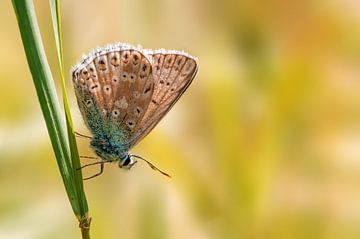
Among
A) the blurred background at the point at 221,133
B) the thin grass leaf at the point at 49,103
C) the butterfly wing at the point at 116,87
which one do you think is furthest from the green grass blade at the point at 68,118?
the blurred background at the point at 221,133

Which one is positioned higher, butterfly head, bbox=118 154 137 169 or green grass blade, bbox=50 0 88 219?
green grass blade, bbox=50 0 88 219

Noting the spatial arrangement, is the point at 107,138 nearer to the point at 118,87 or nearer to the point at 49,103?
the point at 118,87

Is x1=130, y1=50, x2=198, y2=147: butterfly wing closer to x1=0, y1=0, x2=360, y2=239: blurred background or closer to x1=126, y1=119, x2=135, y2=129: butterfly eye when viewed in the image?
x1=126, y1=119, x2=135, y2=129: butterfly eye

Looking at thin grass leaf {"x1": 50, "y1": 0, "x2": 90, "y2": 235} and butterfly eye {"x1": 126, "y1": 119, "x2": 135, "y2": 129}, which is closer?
thin grass leaf {"x1": 50, "y1": 0, "x2": 90, "y2": 235}

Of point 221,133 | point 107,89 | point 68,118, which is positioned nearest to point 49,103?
point 68,118

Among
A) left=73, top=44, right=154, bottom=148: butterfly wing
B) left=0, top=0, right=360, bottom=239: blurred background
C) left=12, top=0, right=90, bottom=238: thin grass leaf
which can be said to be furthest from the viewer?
left=0, top=0, right=360, bottom=239: blurred background

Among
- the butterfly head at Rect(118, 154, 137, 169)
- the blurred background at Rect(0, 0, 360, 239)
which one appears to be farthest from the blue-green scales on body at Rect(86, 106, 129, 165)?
the blurred background at Rect(0, 0, 360, 239)

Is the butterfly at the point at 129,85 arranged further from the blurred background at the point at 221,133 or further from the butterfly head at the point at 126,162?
the blurred background at the point at 221,133
